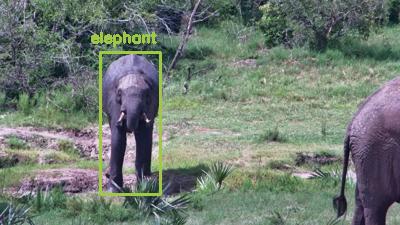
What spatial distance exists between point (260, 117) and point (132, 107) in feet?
22.1

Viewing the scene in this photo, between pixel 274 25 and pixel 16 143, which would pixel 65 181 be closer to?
pixel 16 143

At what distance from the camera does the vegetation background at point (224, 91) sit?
12.4 meters

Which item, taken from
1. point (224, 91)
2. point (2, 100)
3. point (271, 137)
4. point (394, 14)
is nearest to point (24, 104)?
point (2, 100)

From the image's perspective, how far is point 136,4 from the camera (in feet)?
75.3

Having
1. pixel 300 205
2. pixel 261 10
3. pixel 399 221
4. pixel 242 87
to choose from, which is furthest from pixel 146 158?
pixel 261 10

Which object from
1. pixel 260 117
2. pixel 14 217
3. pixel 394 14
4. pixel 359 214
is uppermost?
pixel 394 14

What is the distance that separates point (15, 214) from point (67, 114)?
1021cm

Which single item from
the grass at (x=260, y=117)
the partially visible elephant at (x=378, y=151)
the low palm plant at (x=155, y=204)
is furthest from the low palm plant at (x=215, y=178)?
the partially visible elephant at (x=378, y=151)

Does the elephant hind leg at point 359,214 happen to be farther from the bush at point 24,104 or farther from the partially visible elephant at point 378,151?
the bush at point 24,104

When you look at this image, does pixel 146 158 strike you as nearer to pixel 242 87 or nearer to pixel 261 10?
pixel 242 87

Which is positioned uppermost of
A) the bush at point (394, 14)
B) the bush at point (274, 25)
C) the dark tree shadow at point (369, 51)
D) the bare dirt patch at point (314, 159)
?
the bush at point (394, 14)

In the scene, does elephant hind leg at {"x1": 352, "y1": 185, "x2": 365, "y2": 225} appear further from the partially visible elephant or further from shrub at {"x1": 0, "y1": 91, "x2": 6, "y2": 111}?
shrub at {"x1": 0, "y1": 91, "x2": 6, "y2": 111}

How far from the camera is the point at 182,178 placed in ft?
50.1

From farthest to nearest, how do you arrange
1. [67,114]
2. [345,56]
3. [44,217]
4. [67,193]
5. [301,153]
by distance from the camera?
[345,56], [67,114], [301,153], [67,193], [44,217]
